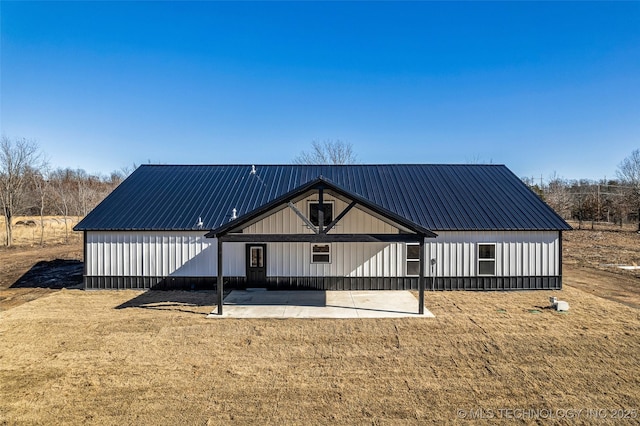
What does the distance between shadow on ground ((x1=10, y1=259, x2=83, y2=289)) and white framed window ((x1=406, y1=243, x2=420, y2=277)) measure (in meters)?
15.0

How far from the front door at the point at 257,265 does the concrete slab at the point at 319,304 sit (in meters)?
0.46

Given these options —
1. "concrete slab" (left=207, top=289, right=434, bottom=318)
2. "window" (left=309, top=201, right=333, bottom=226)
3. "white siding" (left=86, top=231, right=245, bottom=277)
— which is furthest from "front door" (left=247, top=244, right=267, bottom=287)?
"window" (left=309, top=201, right=333, bottom=226)

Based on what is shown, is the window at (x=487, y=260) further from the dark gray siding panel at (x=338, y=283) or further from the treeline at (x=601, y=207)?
the treeline at (x=601, y=207)

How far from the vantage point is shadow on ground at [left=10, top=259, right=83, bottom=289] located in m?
16.0

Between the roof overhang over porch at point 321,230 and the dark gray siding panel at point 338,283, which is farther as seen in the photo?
the dark gray siding panel at point 338,283

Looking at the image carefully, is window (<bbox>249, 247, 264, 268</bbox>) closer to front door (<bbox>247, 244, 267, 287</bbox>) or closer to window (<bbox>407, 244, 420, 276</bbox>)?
front door (<bbox>247, 244, 267, 287</bbox>)

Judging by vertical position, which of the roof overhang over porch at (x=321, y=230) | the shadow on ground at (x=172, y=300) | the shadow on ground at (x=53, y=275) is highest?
the roof overhang over porch at (x=321, y=230)

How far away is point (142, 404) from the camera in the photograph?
6.35 metres

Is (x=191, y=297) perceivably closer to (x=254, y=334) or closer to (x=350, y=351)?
(x=254, y=334)

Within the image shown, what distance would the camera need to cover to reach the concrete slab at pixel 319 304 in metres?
11.6

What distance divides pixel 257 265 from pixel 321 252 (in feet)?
9.44

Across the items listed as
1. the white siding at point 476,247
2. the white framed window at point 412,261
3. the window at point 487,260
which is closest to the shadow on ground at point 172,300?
the white framed window at point 412,261

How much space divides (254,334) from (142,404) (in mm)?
3786

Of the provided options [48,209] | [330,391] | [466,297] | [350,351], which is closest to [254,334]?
[350,351]
